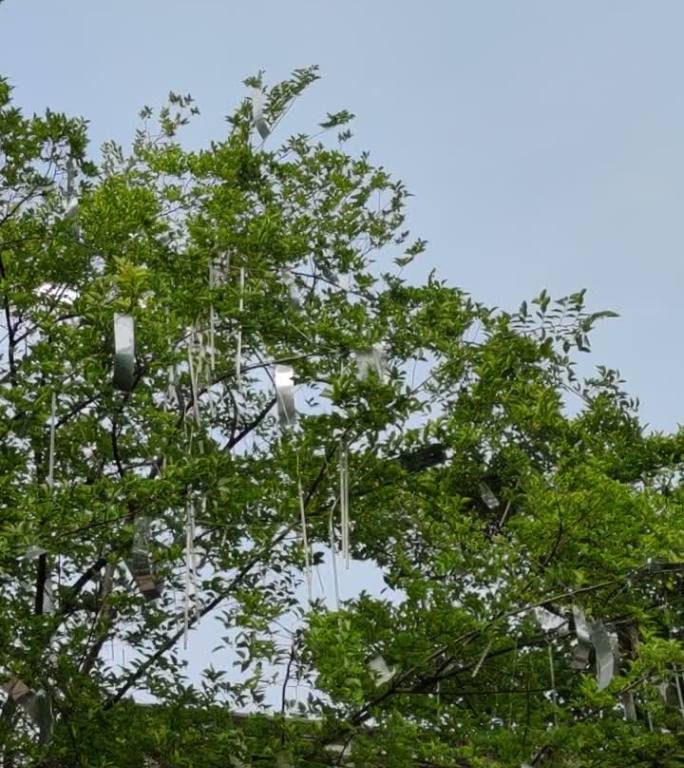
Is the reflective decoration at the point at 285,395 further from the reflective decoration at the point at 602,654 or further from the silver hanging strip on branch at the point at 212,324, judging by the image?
the reflective decoration at the point at 602,654

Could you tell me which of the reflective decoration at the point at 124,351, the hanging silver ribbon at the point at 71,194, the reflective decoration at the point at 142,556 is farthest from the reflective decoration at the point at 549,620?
the hanging silver ribbon at the point at 71,194

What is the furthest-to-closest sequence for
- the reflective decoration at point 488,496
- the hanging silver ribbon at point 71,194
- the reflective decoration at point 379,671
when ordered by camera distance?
the reflective decoration at point 488,496, the hanging silver ribbon at point 71,194, the reflective decoration at point 379,671

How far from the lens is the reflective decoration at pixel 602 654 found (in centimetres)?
588

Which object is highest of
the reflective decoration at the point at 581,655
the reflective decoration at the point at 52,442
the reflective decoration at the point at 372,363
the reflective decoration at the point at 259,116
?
the reflective decoration at the point at 259,116

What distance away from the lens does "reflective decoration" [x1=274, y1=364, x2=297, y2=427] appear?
20.9ft

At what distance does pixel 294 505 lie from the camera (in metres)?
6.46

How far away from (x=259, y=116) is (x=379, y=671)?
3944 mm

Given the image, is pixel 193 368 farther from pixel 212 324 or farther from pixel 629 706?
pixel 629 706

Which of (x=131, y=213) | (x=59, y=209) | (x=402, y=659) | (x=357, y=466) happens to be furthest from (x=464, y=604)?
(x=59, y=209)

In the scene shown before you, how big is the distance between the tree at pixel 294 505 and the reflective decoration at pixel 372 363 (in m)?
0.02

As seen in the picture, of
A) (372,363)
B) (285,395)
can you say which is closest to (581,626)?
(372,363)

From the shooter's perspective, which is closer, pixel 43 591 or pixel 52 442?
pixel 52 442

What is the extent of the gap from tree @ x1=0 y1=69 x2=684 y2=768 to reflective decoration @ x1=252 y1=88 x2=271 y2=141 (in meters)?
0.18

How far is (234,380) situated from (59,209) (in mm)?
1509
